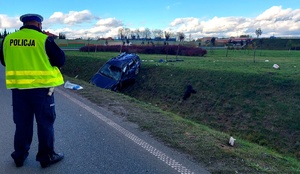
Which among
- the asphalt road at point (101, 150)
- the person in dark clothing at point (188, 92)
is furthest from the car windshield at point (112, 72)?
the asphalt road at point (101, 150)

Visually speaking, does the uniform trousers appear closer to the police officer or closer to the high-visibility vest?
the police officer

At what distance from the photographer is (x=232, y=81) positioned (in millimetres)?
13445

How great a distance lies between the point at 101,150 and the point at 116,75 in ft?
37.1

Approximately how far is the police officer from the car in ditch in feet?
36.9

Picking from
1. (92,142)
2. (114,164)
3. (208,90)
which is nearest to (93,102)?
(92,142)

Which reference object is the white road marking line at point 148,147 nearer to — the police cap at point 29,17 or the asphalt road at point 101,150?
the asphalt road at point 101,150

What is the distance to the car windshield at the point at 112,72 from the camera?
15984 mm

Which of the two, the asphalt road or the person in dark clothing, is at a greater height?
the asphalt road

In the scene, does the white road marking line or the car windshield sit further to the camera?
the car windshield

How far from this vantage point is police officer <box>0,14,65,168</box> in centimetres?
375

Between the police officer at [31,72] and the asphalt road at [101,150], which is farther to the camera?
the asphalt road at [101,150]

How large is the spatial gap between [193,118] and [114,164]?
760cm

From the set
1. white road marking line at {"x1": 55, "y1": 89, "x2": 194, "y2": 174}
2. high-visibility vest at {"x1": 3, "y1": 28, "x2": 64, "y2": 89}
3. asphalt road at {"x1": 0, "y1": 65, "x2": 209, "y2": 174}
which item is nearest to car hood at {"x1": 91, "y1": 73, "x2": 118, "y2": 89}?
white road marking line at {"x1": 55, "y1": 89, "x2": 194, "y2": 174}

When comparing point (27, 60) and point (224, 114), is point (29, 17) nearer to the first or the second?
point (27, 60)
